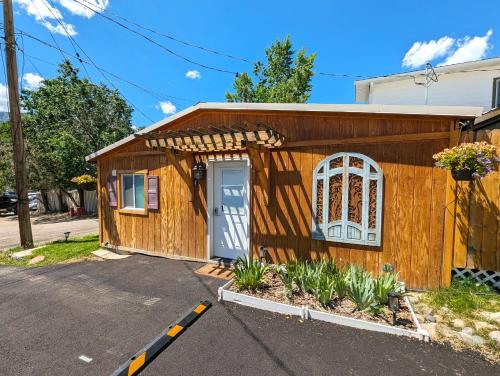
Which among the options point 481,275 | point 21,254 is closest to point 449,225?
point 481,275

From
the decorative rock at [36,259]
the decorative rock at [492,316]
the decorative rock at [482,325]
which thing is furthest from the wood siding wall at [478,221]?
the decorative rock at [36,259]

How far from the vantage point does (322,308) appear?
3.66 metres

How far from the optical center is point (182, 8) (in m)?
8.29

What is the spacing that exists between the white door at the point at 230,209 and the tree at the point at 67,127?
11713mm

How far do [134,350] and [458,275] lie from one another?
4.87 metres

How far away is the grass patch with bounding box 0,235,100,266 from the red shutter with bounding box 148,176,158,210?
2389mm

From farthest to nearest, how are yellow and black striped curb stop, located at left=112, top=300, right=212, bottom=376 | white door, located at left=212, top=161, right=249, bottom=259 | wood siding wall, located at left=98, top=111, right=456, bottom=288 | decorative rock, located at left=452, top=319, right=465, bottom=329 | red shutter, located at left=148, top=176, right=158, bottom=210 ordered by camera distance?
red shutter, located at left=148, top=176, right=158, bottom=210 → white door, located at left=212, top=161, right=249, bottom=259 → wood siding wall, located at left=98, top=111, right=456, bottom=288 → decorative rock, located at left=452, top=319, right=465, bottom=329 → yellow and black striped curb stop, located at left=112, top=300, right=212, bottom=376

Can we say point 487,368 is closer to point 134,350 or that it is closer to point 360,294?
point 360,294

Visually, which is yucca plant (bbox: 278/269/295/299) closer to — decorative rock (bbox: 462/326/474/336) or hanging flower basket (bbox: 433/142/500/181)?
decorative rock (bbox: 462/326/474/336)

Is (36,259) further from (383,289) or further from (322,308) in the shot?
(383,289)

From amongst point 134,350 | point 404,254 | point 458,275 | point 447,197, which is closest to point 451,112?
point 447,197

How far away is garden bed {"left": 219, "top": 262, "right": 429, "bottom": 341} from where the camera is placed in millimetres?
3253

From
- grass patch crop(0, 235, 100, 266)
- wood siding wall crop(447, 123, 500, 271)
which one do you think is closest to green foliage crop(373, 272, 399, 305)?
wood siding wall crop(447, 123, 500, 271)

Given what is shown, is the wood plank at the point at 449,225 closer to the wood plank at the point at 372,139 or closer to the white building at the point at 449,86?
the wood plank at the point at 372,139
